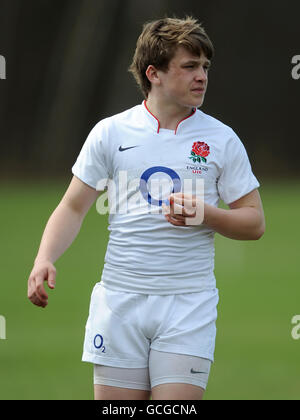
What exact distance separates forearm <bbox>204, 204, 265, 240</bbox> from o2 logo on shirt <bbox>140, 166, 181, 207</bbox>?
23cm

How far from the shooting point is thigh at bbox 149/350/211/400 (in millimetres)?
3910

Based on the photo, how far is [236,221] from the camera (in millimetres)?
4020

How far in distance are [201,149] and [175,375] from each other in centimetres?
96

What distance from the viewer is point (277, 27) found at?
91.2 ft

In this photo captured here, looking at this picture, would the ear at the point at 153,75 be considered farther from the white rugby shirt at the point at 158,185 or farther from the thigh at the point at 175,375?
the thigh at the point at 175,375

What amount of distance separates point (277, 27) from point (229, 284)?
Result: 17030mm

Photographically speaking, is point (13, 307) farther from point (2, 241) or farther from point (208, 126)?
point (208, 126)

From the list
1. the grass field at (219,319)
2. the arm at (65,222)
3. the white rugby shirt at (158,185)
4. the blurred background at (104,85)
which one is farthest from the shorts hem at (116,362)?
the blurred background at (104,85)

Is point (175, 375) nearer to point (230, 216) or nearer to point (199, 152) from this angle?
point (230, 216)

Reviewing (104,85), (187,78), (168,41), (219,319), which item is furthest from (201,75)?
(104,85)

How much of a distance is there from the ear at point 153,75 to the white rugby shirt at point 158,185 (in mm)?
172

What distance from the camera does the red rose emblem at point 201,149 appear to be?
4109mm

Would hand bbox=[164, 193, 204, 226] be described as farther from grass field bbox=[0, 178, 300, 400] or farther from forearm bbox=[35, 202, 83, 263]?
grass field bbox=[0, 178, 300, 400]

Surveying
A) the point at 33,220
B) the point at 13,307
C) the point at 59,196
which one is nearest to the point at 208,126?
the point at 13,307
